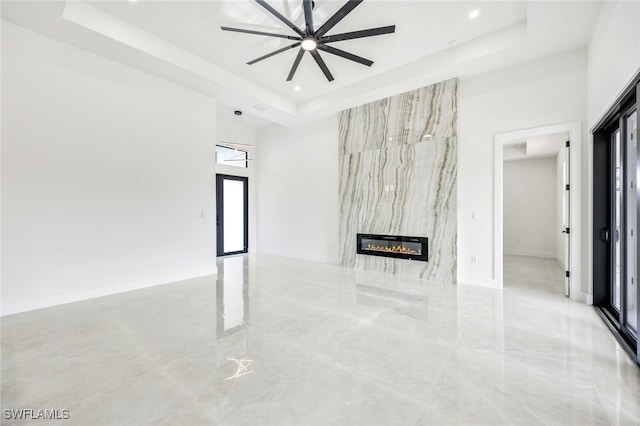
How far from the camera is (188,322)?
10.2ft

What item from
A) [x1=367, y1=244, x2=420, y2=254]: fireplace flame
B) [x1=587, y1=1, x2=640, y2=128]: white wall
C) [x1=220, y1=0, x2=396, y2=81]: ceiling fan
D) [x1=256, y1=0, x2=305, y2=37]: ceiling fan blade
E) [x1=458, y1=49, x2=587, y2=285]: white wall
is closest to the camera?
[x1=587, y1=1, x2=640, y2=128]: white wall

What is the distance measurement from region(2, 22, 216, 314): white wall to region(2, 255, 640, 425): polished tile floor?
653 mm

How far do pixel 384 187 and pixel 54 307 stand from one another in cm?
575

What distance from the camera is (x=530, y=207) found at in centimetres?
790

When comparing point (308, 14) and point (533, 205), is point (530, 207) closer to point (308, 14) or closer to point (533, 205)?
point (533, 205)

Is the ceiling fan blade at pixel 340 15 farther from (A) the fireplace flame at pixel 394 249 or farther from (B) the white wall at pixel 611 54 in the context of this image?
(A) the fireplace flame at pixel 394 249

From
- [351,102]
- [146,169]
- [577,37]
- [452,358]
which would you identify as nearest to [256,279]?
[146,169]

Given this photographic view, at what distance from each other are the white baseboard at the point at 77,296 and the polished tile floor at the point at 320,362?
0.23 m

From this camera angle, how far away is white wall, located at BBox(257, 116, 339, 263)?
6.75 m

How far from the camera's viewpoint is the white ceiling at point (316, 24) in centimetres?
338

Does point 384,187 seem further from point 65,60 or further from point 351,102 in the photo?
point 65,60

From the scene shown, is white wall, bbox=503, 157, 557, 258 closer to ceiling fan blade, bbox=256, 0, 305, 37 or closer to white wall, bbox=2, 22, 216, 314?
ceiling fan blade, bbox=256, 0, 305, 37

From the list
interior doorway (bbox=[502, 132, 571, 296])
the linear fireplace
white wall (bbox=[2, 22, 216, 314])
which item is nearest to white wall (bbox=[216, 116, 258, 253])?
white wall (bbox=[2, 22, 216, 314])

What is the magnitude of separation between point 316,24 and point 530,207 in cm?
800
